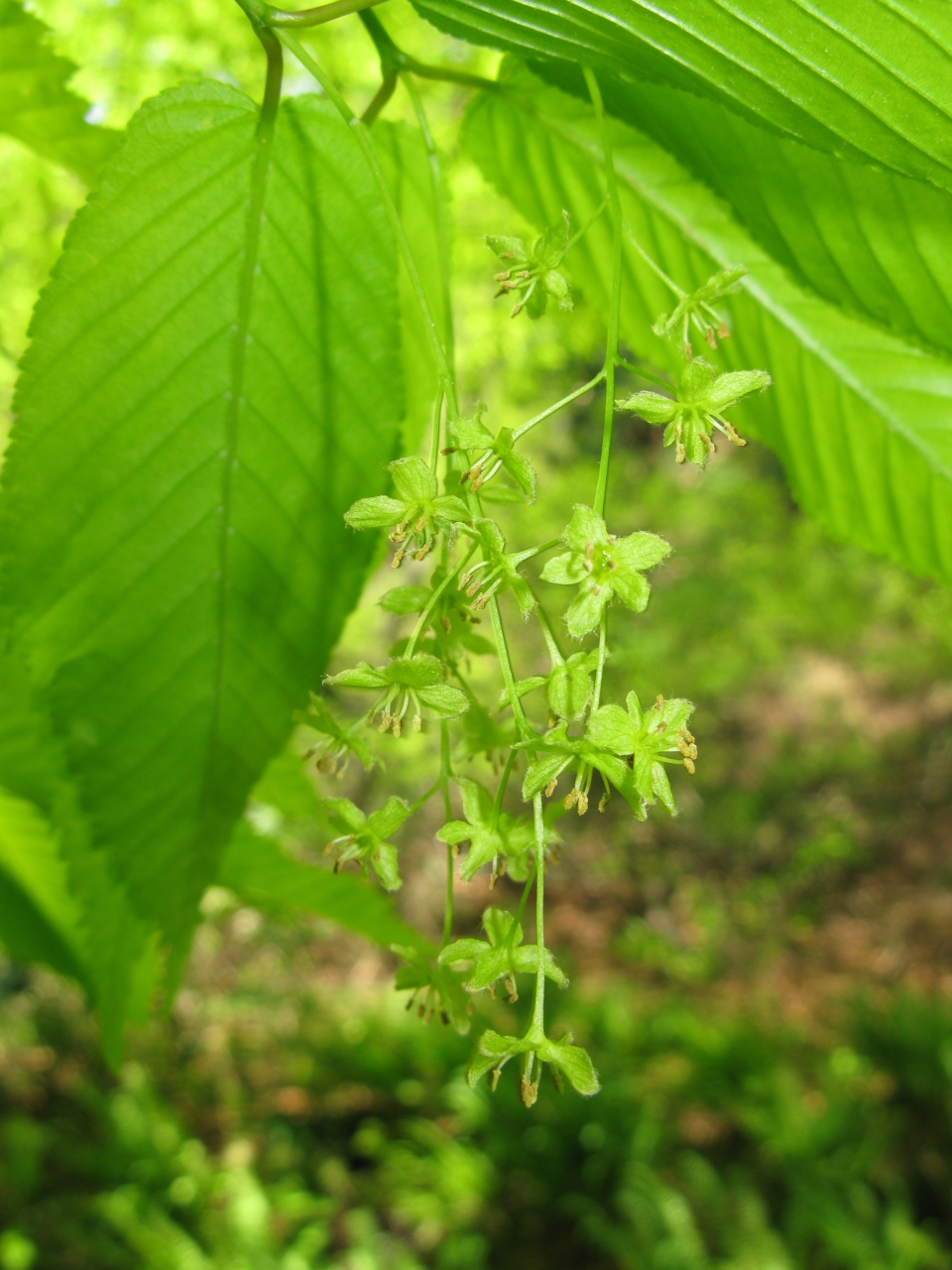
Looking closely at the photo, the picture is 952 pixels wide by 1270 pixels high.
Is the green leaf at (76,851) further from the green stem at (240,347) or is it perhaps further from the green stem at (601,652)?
the green stem at (601,652)

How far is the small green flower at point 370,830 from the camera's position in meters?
0.47

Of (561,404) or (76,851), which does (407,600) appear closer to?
(561,404)

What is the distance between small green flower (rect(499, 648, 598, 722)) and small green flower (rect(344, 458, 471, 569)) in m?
0.07

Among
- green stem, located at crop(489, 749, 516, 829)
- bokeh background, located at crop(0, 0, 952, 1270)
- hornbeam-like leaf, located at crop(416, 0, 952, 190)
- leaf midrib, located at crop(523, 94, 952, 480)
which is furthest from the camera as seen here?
bokeh background, located at crop(0, 0, 952, 1270)

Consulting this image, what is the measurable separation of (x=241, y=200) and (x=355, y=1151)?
23.6 ft

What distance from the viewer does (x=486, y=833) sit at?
1.50ft

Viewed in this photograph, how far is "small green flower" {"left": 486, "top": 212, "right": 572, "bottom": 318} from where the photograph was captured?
1.40 ft

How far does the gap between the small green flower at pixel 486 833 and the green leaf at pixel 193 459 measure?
14 centimetres

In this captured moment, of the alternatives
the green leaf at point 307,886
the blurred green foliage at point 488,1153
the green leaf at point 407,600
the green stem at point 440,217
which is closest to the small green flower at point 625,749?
the green leaf at point 407,600

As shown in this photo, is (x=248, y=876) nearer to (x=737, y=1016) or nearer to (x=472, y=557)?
(x=472, y=557)

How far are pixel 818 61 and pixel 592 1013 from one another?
6.92 meters

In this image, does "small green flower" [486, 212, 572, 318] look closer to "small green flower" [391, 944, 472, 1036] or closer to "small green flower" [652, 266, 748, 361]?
"small green flower" [652, 266, 748, 361]

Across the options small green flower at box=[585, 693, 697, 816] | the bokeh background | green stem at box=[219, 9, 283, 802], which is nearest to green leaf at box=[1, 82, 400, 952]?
green stem at box=[219, 9, 283, 802]

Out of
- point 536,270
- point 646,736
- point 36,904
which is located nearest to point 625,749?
point 646,736
